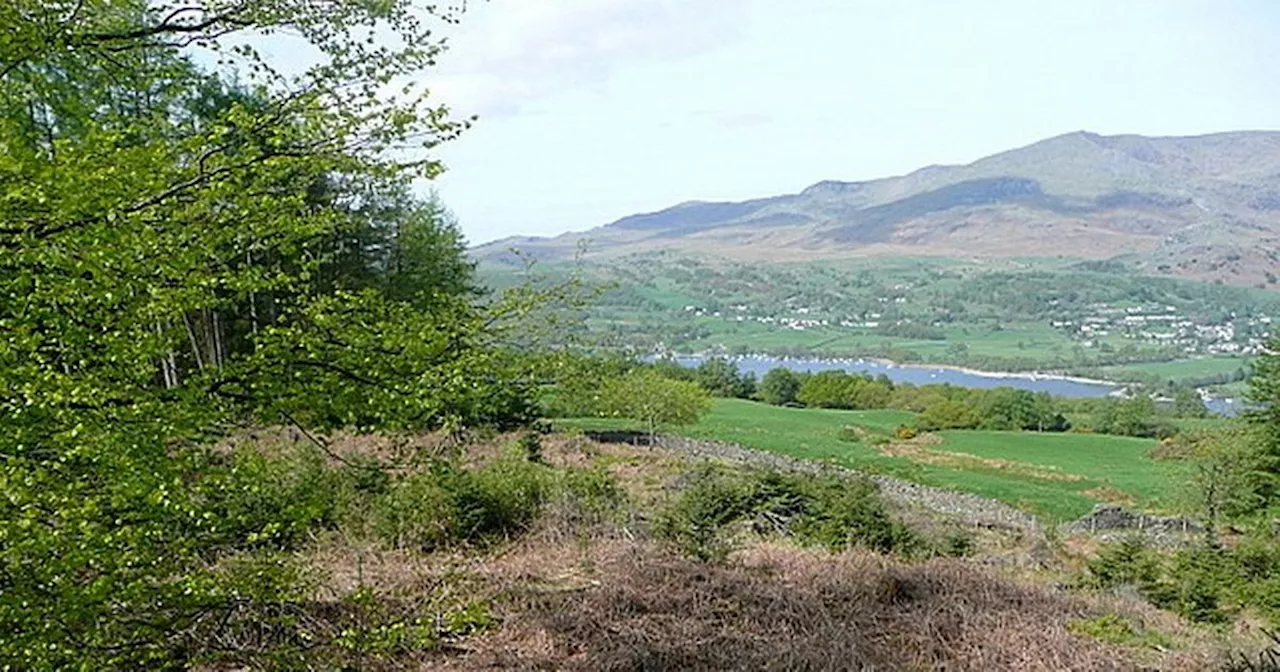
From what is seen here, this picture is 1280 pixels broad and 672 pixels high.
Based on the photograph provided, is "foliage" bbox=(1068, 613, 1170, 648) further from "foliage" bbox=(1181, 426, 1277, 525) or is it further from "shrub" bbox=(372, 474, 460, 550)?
"foliage" bbox=(1181, 426, 1277, 525)

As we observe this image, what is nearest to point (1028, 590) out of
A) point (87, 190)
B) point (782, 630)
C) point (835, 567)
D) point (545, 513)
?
point (835, 567)

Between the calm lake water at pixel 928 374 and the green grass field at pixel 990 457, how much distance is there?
5859 centimetres

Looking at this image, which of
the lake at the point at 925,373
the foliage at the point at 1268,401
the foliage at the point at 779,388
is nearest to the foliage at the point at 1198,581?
the foliage at the point at 1268,401

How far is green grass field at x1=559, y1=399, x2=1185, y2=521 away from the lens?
3966 cm

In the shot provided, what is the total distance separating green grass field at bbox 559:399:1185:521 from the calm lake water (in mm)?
58587

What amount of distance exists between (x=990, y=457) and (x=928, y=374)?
322ft

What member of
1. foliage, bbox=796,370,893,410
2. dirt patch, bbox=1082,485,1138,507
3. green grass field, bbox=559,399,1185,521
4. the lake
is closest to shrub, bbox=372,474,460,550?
green grass field, bbox=559,399,1185,521

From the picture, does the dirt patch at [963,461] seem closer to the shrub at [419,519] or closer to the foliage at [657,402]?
the foliage at [657,402]

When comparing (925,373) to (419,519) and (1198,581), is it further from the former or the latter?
(419,519)

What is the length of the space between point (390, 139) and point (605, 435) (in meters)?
37.0

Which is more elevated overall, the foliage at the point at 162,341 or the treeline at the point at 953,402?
the foliage at the point at 162,341

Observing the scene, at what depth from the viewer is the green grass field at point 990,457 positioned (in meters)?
39.7

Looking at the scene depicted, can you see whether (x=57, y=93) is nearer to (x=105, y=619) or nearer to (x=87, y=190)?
(x=87, y=190)

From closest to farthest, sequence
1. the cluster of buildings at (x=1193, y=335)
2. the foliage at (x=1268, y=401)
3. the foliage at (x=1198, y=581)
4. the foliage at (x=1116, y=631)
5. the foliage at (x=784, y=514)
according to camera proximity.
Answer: the foliage at (x=1116, y=631), the foliage at (x=784, y=514), the foliage at (x=1198, y=581), the foliage at (x=1268, y=401), the cluster of buildings at (x=1193, y=335)
